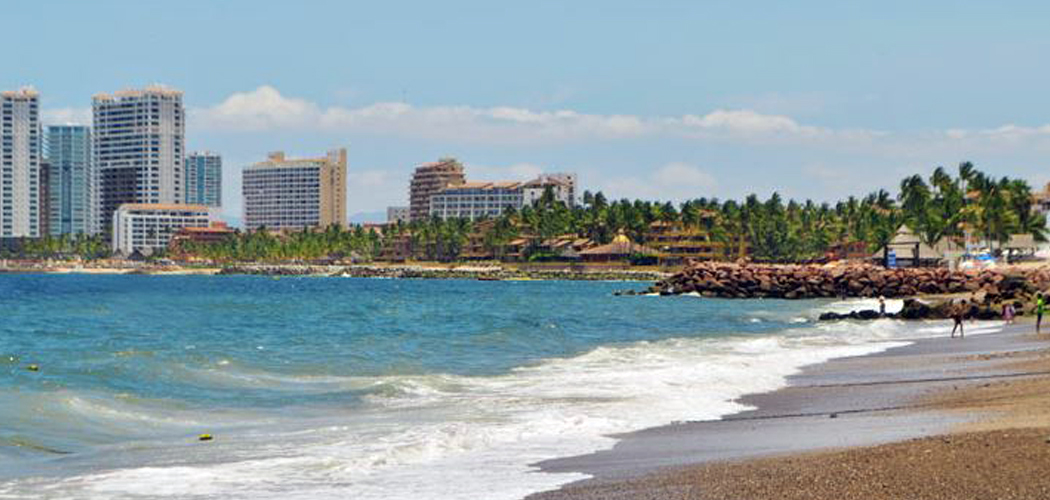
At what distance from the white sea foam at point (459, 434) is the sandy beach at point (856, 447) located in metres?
1.00

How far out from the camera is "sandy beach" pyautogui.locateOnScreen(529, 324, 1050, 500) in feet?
45.5

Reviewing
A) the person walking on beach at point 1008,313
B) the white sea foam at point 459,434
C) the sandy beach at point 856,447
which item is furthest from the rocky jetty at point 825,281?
the sandy beach at point 856,447

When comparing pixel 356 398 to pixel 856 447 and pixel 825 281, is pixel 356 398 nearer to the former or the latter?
pixel 856 447

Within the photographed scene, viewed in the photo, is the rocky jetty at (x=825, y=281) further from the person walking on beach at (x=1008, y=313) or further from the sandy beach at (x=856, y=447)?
the sandy beach at (x=856, y=447)

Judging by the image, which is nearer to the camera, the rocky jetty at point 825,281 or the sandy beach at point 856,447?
the sandy beach at point 856,447

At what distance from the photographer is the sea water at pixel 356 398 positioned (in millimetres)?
17984

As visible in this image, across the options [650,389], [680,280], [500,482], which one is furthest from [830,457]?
[680,280]

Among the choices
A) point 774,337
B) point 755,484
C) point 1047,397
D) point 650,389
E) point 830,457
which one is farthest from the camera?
point 774,337

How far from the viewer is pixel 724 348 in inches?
1790


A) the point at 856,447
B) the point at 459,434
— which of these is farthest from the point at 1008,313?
the point at 856,447

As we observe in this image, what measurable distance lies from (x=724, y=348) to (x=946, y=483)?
1259 inches

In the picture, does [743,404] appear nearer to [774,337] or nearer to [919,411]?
[919,411]

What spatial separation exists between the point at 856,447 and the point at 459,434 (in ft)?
23.2

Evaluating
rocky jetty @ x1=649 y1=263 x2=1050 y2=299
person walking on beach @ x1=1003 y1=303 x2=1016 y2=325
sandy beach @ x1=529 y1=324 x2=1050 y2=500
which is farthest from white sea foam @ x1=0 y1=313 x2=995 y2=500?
rocky jetty @ x1=649 y1=263 x2=1050 y2=299
